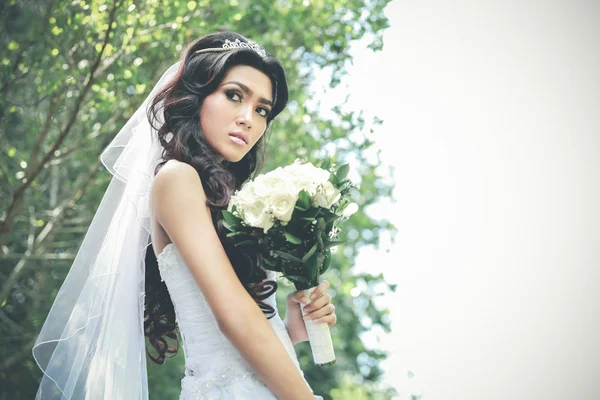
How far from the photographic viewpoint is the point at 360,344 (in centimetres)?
1080

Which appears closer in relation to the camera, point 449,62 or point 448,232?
point 448,232

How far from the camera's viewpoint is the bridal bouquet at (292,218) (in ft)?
6.70

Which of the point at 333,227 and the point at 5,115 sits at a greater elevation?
the point at 333,227

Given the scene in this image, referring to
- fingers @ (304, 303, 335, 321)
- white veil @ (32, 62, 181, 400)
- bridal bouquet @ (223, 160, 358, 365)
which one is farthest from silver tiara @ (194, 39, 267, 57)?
fingers @ (304, 303, 335, 321)

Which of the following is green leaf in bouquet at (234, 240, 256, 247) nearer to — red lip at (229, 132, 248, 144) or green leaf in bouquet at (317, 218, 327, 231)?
green leaf in bouquet at (317, 218, 327, 231)

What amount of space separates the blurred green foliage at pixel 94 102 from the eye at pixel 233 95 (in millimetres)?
2329

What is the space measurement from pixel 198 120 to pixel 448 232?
44.4ft

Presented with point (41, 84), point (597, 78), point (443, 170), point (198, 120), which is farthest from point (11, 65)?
point (597, 78)

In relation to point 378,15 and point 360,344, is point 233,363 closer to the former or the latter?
point 378,15

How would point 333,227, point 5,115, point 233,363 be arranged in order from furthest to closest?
1. point 5,115
2. point 333,227
3. point 233,363

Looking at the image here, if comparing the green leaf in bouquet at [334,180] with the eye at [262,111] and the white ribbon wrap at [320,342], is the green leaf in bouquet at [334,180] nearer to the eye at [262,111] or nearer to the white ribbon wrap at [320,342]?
the white ribbon wrap at [320,342]

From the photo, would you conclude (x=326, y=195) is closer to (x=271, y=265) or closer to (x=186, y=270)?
(x=271, y=265)

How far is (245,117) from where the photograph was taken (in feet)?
8.24

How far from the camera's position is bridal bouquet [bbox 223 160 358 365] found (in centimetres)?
204
